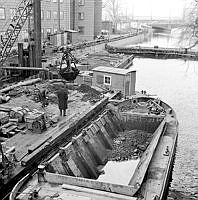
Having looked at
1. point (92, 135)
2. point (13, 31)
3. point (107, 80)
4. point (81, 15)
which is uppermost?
point (81, 15)

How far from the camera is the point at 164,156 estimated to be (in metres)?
10.5

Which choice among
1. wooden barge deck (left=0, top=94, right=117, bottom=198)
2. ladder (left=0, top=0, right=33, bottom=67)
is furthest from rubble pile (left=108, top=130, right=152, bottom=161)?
ladder (left=0, top=0, right=33, bottom=67)

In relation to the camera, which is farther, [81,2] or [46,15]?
[81,2]

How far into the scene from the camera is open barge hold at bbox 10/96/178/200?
773 cm

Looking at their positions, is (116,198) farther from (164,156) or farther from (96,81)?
(96,81)

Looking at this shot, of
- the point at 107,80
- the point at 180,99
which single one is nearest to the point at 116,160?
the point at 107,80

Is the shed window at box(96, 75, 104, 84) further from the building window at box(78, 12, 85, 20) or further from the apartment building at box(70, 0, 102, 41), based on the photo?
the building window at box(78, 12, 85, 20)

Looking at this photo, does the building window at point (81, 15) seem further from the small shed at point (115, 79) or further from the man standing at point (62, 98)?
the man standing at point (62, 98)

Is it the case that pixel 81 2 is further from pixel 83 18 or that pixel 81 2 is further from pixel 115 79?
pixel 115 79

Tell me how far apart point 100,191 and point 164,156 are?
3.70 meters

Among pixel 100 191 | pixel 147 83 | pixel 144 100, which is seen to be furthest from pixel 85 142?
pixel 147 83

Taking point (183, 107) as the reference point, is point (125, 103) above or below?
above

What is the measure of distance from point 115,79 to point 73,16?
3066cm

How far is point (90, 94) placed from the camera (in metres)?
16.2
